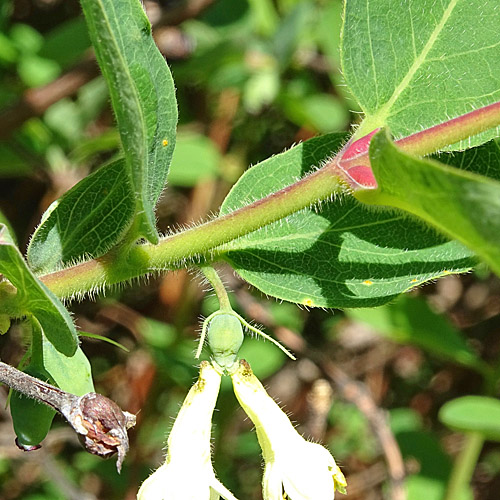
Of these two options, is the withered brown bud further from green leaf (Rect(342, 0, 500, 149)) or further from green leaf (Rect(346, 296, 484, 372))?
green leaf (Rect(346, 296, 484, 372))

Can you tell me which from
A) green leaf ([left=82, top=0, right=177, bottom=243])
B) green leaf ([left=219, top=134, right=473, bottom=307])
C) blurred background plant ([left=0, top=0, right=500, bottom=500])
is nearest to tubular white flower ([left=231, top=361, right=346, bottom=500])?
green leaf ([left=219, top=134, right=473, bottom=307])

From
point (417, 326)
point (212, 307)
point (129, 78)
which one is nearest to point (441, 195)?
point (129, 78)

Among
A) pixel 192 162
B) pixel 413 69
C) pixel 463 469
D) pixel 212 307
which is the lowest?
pixel 463 469

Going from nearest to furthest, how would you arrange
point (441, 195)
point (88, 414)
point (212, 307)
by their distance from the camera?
point (441, 195) < point (88, 414) < point (212, 307)

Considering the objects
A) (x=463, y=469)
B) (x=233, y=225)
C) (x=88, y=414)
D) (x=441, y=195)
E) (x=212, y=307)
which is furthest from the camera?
(x=463, y=469)

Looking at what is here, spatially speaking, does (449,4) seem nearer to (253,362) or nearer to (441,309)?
(253,362)

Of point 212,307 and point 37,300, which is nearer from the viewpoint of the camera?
point 37,300

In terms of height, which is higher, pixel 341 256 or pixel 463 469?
pixel 341 256

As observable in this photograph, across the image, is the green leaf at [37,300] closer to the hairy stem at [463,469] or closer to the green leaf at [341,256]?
the green leaf at [341,256]

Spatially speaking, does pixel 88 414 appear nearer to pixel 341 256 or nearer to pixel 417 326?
pixel 341 256
